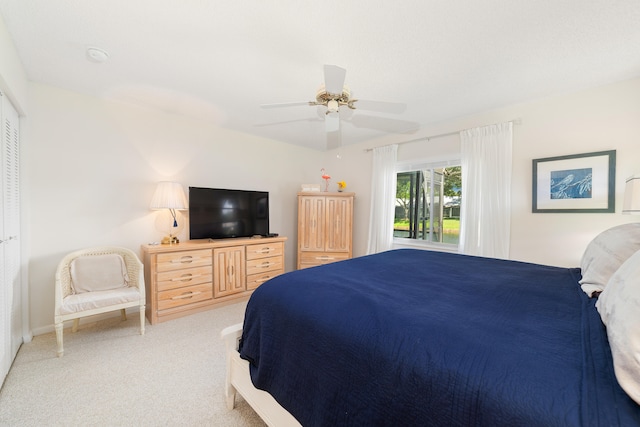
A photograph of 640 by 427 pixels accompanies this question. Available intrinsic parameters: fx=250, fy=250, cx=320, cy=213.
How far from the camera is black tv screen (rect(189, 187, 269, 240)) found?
326 cm

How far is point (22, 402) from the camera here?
1.60m

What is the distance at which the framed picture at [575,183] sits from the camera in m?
2.37

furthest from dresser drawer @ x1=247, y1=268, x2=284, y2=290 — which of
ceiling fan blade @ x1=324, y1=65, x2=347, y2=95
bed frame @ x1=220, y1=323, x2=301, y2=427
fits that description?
ceiling fan blade @ x1=324, y1=65, x2=347, y2=95

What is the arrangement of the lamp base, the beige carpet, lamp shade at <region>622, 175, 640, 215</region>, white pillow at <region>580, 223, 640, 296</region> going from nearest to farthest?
white pillow at <region>580, 223, 640, 296</region> → the beige carpet → lamp shade at <region>622, 175, 640, 215</region> → the lamp base

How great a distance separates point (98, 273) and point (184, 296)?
0.85m

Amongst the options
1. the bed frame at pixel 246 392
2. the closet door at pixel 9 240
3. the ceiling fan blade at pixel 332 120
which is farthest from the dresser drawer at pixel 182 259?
the ceiling fan blade at pixel 332 120

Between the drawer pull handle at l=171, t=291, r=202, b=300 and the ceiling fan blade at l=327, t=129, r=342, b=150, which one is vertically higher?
the ceiling fan blade at l=327, t=129, r=342, b=150

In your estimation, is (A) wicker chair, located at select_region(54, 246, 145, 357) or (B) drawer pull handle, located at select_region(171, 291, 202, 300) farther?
(B) drawer pull handle, located at select_region(171, 291, 202, 300)

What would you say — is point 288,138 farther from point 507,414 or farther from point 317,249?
point 507,414

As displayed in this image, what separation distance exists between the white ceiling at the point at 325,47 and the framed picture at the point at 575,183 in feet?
2.34

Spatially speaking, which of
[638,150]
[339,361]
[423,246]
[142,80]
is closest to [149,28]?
[142,80]

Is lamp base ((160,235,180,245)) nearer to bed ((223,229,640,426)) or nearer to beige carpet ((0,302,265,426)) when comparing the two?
beige carpet ((0,302,265,426))

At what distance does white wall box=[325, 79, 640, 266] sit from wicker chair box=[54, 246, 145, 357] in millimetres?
4144

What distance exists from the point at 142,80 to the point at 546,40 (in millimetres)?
3363
